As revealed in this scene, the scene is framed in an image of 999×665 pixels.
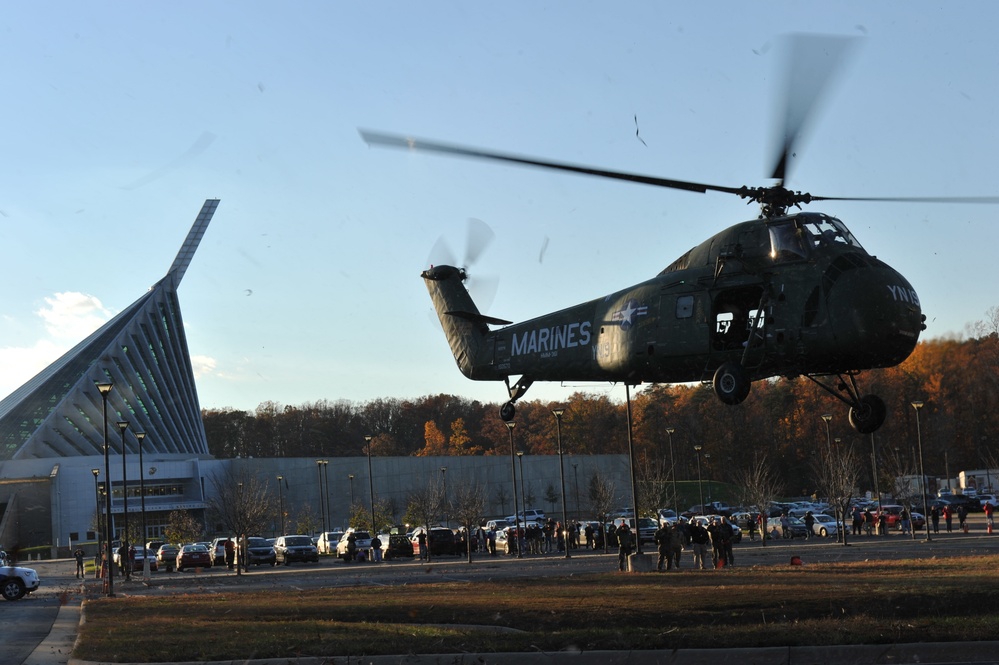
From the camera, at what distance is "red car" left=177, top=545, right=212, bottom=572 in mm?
54375

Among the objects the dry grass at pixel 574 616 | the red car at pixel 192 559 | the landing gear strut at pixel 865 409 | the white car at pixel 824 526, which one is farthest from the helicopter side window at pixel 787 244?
the red car at pixel 192 559

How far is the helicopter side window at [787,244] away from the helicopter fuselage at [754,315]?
0.05 feet

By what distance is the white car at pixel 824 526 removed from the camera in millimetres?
52688

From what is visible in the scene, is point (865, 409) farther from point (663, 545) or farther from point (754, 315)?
point (663, 545)

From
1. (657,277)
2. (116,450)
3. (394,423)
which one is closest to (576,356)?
(657,277)

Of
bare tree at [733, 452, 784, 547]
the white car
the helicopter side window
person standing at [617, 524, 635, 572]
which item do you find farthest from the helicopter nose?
the white car

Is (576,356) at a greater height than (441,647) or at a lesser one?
greater

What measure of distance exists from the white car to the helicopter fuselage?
35544 millimetres

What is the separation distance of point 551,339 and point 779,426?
7101cm

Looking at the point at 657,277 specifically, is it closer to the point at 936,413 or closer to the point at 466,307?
the point at 466,307

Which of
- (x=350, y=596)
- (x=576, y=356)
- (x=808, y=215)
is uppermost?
(x=808, y=215)

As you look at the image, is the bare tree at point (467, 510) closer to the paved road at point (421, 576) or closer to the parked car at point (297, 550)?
the paved road at point (421, 576)

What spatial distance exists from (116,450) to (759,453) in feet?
214

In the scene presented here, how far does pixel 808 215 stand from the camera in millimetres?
17516
